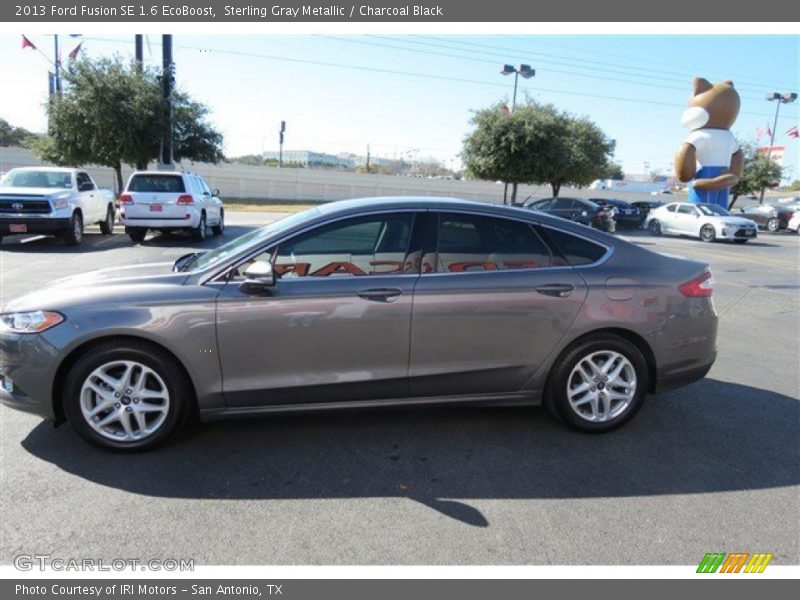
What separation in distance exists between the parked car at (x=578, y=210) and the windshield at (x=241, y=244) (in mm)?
19817

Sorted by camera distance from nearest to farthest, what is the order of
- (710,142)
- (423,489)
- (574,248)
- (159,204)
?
(423,489) → (574,248) → (159,204) → (710,142)

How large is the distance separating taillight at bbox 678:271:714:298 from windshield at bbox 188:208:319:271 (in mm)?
2647

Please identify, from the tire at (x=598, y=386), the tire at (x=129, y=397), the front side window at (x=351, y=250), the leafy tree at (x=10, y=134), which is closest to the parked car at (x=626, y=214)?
the tire at (x=598, y=386)

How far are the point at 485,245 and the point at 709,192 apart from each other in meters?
29.1

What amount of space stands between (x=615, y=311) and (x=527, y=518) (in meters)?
1.61

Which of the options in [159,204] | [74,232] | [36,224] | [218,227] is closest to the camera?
[36,224]

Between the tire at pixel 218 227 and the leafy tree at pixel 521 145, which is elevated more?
the leafy tree at pixel 521 145

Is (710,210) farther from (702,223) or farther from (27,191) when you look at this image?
(27,191)

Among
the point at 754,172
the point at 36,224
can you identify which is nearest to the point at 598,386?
the point at 36,224

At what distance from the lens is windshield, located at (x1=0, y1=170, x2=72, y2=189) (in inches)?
554

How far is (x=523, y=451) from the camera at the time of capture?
3967 mm

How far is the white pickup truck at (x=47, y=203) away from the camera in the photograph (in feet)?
43.1

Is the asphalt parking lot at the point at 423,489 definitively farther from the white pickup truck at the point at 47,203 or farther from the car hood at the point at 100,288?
the white pickup truck at the point at 47,203

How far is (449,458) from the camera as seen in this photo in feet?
12.6
